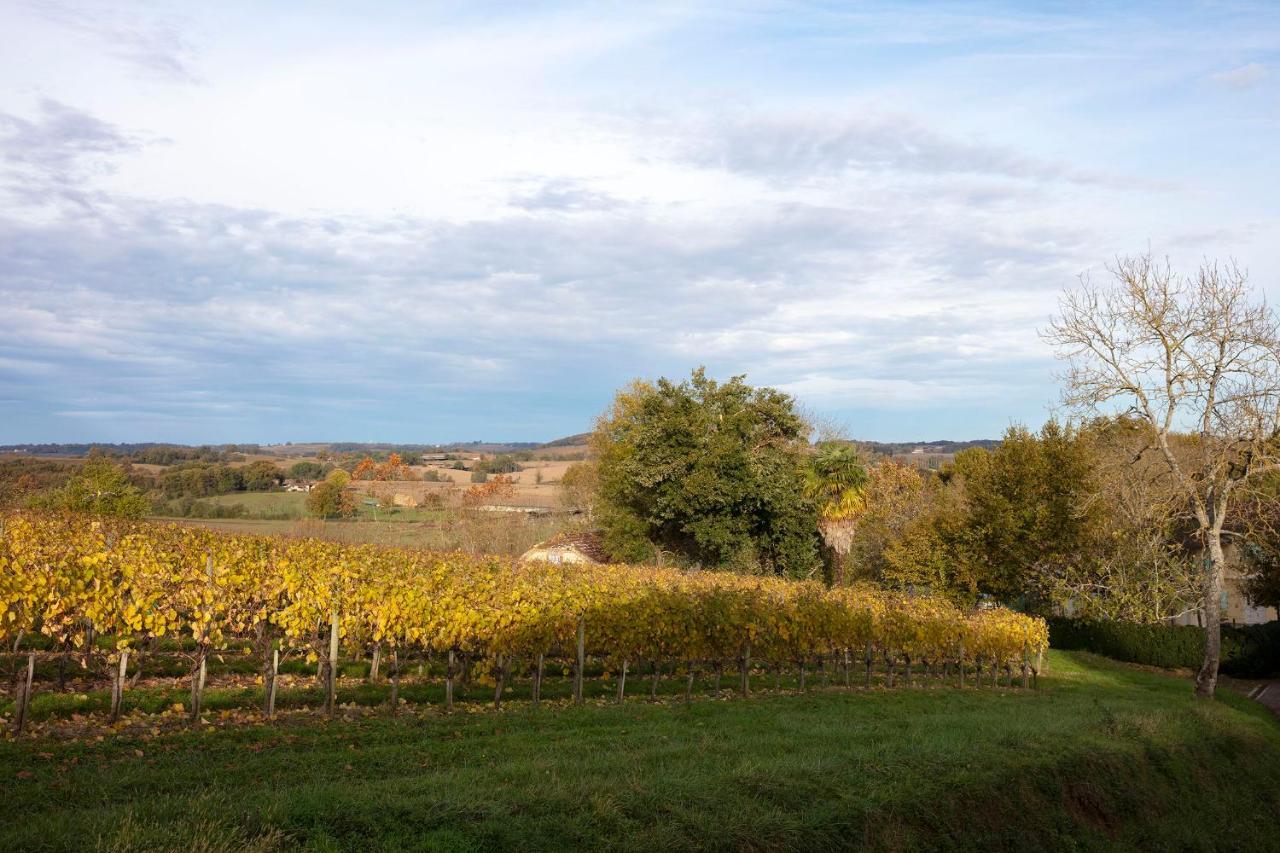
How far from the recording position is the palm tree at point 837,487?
3594 centimetres

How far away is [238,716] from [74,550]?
189 inches

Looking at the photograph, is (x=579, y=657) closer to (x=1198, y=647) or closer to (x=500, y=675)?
(x=500, y=675)

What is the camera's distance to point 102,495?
3359cm

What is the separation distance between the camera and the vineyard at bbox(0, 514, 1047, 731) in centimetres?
1180

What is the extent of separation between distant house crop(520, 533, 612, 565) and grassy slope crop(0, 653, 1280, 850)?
22295 mm

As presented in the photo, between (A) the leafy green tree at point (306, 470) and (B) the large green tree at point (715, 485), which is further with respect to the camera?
(A) the leafy green tree at point (306, 470)

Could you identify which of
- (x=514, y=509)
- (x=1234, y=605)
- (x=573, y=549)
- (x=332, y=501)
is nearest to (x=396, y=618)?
(x=573, y=549)

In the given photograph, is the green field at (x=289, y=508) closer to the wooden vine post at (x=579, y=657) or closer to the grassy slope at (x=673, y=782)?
the wooden vine post at (x=579, y=657)

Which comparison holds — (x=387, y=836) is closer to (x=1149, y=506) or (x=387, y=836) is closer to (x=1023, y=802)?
(x=1023, y=802)

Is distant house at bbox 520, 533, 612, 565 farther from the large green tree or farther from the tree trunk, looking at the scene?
the tree trunk

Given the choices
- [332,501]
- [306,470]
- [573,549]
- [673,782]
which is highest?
[306,470]

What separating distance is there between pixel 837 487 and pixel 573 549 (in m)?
11.0

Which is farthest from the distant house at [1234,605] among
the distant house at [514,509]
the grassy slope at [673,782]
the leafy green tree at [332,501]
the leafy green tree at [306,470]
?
the leafy green tree at [306,470]

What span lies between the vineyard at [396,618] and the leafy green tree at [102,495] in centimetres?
1224
